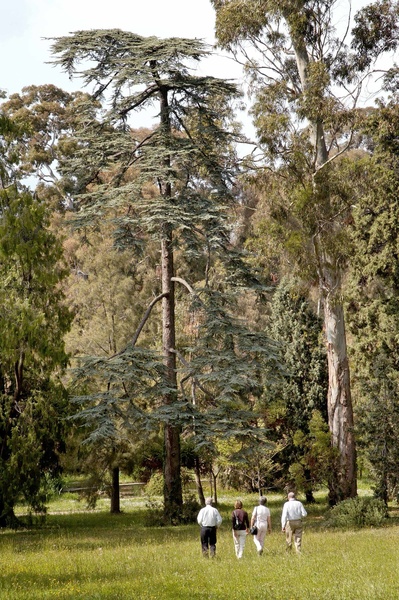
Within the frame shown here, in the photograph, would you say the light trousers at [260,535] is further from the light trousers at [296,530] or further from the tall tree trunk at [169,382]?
the tall tree trunk at [169,382]

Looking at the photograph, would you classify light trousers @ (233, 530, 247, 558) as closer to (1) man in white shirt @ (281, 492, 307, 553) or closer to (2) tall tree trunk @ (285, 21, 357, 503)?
(1) man in white shirt @ (281, 492, 307, 553)

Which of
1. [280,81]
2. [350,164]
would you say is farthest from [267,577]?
[280,81]

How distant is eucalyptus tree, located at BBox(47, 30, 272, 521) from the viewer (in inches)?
1000

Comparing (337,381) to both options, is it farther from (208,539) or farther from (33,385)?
(208,539)

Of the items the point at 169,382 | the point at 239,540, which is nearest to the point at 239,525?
the point at 239,540

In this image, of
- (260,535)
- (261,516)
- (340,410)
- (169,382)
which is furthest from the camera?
(340,410)

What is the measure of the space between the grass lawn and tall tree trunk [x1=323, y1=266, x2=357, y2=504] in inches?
157

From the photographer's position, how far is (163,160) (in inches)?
1032

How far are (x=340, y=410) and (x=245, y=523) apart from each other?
11.8 metres

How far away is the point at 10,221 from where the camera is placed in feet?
62.2

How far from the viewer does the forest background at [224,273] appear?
23297mm

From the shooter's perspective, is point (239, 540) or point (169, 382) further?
point (169, 382)

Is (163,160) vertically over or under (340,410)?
over

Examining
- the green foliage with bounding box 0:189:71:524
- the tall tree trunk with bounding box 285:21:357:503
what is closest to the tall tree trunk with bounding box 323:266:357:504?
the tall tree trunk with bounding box 285:21:357:503
